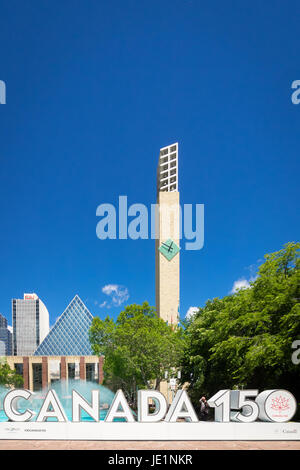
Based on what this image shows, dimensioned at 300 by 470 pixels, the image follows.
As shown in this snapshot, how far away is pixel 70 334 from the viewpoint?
3942 inches

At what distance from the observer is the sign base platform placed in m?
16.0

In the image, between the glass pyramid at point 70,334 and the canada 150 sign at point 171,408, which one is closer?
the canada 150 sign at point 171,408

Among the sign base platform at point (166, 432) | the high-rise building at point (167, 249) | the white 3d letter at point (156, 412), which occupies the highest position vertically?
the high-rise building at point (167, 249)

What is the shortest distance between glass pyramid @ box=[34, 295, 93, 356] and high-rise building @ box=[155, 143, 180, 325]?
4320 centimetres

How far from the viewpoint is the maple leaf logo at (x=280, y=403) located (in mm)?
16766

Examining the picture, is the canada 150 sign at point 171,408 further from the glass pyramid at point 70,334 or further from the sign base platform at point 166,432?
the glass pyramid at point 70,334

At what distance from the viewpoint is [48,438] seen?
16156 millimetres

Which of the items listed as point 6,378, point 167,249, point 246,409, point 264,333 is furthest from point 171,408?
point 6,378

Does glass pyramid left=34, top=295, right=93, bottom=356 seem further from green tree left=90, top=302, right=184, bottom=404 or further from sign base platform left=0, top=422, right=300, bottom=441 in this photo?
sign base platform left=0, top=422, right=300, bottom=441

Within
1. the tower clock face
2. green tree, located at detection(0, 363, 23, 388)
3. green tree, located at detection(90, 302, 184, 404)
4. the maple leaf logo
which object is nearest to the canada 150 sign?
the maple leaf logo

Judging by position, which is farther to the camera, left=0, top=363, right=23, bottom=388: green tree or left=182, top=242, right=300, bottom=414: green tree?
left=0, top=363, right=23, bottom=388: green tree

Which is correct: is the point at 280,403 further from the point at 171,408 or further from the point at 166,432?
the point at 166,432

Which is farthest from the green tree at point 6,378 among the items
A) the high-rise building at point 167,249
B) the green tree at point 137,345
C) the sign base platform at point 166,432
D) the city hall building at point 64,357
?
the sign base platform at point 166,432

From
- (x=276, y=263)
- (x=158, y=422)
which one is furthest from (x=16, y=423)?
(x=276, y=263)
